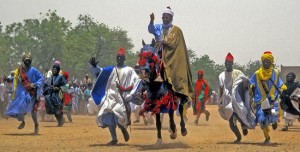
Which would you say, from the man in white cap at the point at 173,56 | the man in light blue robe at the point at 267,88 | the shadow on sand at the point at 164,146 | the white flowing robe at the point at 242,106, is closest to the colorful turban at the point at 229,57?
the white flowing robe at the point at 242,106

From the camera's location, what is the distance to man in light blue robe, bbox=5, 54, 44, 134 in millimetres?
17828

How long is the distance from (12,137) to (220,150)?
651 centimetres

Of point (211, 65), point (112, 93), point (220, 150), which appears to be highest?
point (211, 65)

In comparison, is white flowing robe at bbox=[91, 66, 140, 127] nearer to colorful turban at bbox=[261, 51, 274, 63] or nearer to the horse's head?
the horse's head

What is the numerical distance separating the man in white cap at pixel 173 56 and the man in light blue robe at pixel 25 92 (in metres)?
5.74

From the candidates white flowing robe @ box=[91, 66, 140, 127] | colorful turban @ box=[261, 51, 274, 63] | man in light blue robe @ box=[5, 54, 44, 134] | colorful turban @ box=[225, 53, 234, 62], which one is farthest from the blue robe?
colorful turban @ box=[261, 51, 274, 63]

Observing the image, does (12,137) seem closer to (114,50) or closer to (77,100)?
(77,100)

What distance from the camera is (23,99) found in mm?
17859

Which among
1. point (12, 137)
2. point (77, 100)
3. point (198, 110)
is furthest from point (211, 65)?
point (12, 137)

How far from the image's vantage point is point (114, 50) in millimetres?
105125

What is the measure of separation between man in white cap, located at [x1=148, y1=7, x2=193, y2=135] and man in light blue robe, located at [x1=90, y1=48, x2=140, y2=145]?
0.93 metres

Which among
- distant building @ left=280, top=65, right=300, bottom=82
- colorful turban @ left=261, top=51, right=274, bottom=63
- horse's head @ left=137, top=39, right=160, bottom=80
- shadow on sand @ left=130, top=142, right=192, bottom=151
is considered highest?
distant building @ left=280, top=65, right=300, bottom=82

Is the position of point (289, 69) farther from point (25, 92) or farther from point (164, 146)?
point (164, 146)

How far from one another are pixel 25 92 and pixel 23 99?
0.73 feet
